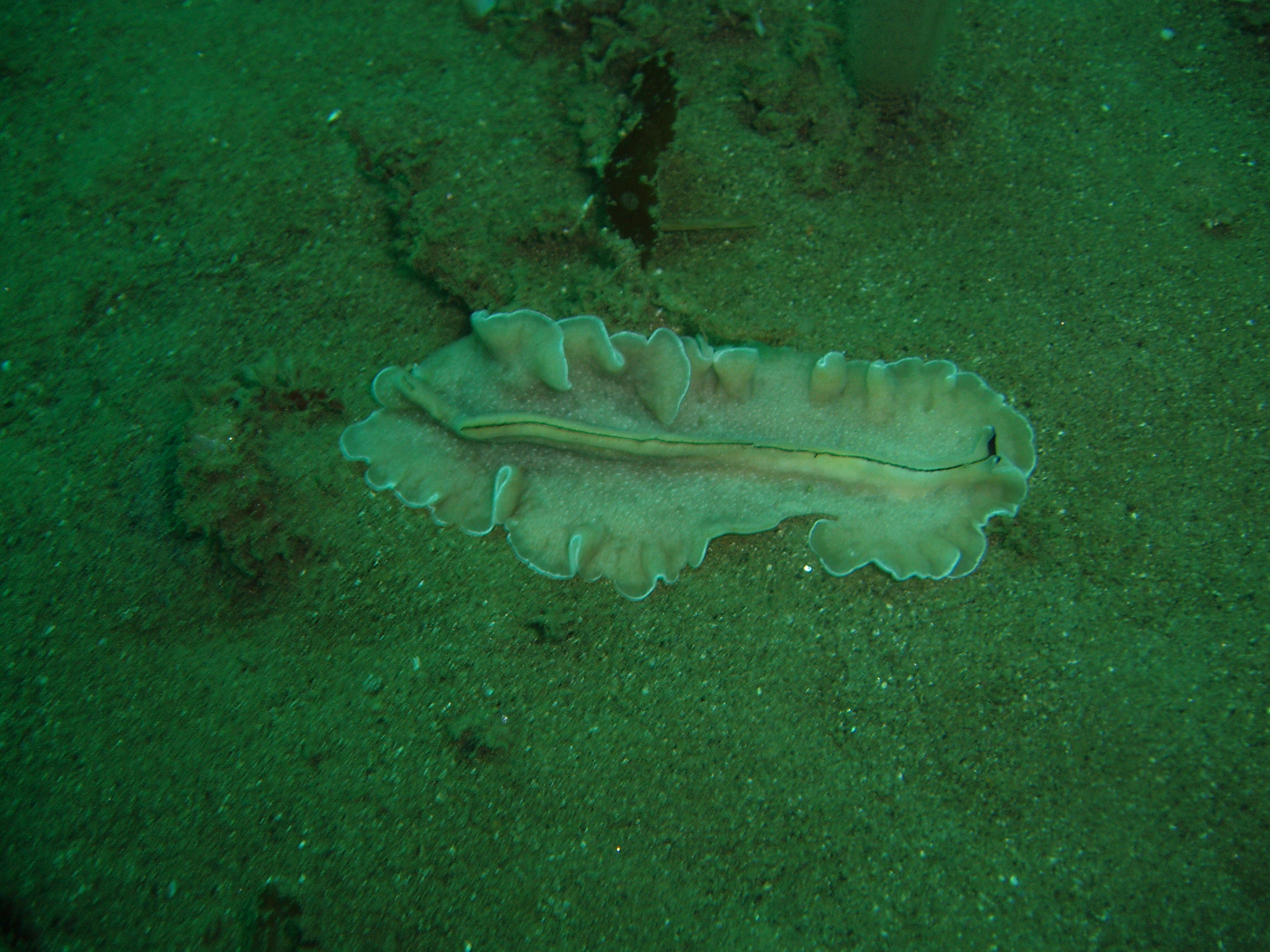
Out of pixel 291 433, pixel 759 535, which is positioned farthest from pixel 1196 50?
pixel 291 433

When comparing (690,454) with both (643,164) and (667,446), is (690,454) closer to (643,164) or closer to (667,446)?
(667,446)

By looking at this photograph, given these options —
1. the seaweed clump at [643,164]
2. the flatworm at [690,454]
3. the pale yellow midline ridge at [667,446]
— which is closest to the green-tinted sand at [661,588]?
the seaweed clump at [643,164]

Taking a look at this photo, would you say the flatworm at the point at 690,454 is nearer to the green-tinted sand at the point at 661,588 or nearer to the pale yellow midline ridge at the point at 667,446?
the pale yellow midline ridge at the point at 667,446

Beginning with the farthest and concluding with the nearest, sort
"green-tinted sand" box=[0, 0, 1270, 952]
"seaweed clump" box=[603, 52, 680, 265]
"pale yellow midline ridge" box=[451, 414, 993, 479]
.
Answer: "seaweed clump" box=[603, 52, 680, 265], "pale yellow midline ridge" box=[451, 414, 993, 479], "green-tinted sand" box=[0, 0, 1270, 952]

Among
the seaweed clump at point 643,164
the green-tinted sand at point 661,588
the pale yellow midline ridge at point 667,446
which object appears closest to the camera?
the green-tinted sand at point 661,588

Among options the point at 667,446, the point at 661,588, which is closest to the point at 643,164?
the point at 667,446

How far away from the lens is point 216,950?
320 centimetres

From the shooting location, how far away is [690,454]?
12.1ft

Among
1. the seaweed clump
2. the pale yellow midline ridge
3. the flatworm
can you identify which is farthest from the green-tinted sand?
the pale yellow midline ridge

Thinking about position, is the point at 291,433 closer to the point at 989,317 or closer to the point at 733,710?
the point at 733,710

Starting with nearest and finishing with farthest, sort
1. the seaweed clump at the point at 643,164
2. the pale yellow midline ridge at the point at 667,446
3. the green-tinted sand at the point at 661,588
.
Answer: the green-tinted sand at the point at 661,588
the pale yellow midline ridge at the point at 667,446
the seaweed clump at the point at 643,164

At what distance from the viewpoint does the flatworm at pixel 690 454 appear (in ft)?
11.8

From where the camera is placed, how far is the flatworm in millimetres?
3588

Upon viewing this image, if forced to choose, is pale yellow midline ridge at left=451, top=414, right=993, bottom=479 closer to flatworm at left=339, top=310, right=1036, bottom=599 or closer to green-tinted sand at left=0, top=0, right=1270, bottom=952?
flatworm at left=339, top=310, right=1036, bottom=599
